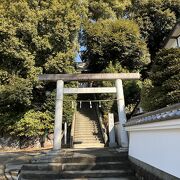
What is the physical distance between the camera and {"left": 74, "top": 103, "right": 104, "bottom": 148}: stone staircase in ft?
56.0

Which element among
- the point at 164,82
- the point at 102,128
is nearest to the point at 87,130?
the point at 102,128

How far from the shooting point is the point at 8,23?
20750 millimetres

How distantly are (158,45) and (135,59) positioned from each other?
5.44 m

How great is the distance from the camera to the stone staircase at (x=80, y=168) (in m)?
8.84

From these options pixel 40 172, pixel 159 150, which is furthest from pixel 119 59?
pixel 159 150

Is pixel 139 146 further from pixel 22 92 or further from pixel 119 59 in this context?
pixel 119 59

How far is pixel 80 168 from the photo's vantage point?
9.30m

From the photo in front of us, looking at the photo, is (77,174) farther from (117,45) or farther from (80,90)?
(117,45)

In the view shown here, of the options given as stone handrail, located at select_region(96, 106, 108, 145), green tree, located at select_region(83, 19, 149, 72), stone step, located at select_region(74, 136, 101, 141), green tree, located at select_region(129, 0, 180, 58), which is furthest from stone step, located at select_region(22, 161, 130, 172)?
green tree, located at select_region(129, 0, 180, 58)

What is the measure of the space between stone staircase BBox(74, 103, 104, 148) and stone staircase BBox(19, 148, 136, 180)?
6766 mm

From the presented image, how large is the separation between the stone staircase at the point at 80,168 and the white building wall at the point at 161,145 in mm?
1132

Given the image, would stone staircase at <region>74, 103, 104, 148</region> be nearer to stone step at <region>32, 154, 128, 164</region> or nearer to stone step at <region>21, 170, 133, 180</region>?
stone step at <region>32, 154, 128, 164</region>

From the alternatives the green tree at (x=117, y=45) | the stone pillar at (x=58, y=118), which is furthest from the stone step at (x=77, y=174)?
the green tree at (x=117, y=45)

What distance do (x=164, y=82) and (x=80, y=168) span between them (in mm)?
3933
